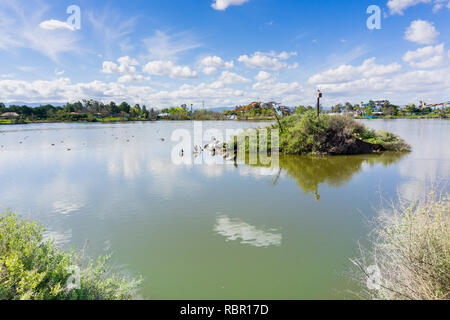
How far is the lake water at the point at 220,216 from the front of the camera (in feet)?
18.7

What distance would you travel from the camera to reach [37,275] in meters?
3.74

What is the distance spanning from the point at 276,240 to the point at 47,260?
17.8 ft

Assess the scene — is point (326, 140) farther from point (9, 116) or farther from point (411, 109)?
point (411, 109)

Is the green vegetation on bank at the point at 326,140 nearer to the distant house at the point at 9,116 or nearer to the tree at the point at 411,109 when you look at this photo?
the distant house at the point at 9,116

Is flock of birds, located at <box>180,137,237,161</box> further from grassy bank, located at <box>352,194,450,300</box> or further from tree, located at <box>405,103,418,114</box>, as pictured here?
tree, located at <box>405,103,418,114</box>

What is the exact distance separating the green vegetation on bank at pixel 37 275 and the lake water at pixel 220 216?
1004mm

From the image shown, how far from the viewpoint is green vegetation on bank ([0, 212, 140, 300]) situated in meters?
3.64

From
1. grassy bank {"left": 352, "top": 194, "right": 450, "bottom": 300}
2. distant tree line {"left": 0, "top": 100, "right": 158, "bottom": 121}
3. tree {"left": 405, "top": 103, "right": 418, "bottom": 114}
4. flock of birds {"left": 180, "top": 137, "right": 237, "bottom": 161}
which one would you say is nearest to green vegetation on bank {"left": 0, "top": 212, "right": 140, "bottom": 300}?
grassy bank {"left": 352, "top": 194, "right": 450, "bottom": 300}

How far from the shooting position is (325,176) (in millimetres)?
15055

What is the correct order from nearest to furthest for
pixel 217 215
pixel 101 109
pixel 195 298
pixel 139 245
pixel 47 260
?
pixel 47 260 < pixel 195 298 < pixel 139 245 < pixel 217 215 < pixel 101 109

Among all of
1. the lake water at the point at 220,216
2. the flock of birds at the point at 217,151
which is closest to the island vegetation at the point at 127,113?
the flock of birds at the point at 217,151
